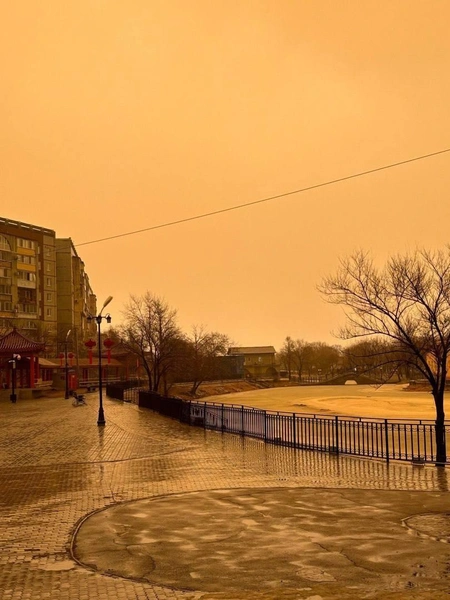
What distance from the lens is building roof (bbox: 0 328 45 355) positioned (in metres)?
56.2

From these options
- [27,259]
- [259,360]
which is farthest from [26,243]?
[259,360]

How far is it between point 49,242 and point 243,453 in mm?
82851

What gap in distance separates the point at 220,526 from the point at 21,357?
4915 centimetres

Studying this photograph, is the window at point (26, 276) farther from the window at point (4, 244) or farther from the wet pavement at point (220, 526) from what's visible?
the wet pavement at point (220, 526)

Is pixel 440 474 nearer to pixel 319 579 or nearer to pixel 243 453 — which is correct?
pixel 243 453

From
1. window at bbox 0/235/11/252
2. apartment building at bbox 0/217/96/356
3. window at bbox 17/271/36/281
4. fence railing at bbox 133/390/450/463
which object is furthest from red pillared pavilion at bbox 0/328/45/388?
window at bbox 17/271/36/281

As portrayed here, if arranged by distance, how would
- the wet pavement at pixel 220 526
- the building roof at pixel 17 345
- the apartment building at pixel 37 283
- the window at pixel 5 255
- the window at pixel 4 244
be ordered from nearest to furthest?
1. the wet pavement at pixel 220 526
2. the building roof at pixel 17 345
3. the window at pixel 5 255
4. the window at pixel 4 244
5. the apartment building at pixel 37 283

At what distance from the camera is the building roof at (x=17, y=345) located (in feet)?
184

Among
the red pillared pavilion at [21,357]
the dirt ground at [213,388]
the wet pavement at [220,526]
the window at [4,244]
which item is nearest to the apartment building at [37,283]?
the window at [4,244]

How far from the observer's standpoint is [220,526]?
11.3 m

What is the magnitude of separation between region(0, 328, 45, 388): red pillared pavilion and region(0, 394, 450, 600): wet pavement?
36948 millimetres

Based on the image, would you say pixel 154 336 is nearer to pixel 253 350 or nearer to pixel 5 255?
pixel 5 255

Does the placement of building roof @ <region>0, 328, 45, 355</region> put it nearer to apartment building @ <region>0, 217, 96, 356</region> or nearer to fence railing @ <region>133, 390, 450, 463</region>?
fence railing @ <region>133, 390, 450, 463</region>

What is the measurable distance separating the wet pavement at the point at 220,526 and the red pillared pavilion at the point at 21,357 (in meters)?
36.9
